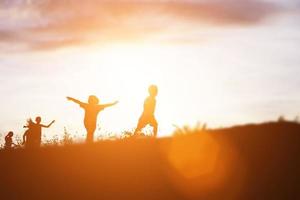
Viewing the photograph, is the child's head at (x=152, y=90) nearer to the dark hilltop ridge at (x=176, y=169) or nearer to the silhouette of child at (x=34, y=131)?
the dark hilltop ridge at (x=176, y=169)

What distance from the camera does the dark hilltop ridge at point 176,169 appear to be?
1556 centimetres

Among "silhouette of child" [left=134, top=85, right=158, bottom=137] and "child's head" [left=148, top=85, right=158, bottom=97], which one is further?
"silhouette of child" [left=134, top=85, right=158, bottom=137]

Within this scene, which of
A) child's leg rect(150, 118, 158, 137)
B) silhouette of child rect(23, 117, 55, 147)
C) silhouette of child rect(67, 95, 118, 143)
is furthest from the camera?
silhouette of child rect(23, 117, 55, 147)

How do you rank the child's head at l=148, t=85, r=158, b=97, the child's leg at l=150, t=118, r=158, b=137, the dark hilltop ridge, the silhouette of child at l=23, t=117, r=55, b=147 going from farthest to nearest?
the silhouette of child at l=23, t=117, r=55, b=147
the child's leg at l=150, t=118, r=158, b=137
the child's head at l=148, t=85, r=158, b=97
the dark hilltop ridge

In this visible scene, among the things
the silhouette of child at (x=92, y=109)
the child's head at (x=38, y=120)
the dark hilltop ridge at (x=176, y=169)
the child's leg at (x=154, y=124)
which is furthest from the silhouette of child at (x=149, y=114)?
the child's head at (x=38, y=120)

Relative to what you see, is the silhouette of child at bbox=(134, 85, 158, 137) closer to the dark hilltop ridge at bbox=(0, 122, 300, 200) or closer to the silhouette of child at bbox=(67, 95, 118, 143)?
the silhouette of child at bbox=(67, 95, 118, 143)

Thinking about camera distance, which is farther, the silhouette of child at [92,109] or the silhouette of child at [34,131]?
the silhouette of child at [34,131]

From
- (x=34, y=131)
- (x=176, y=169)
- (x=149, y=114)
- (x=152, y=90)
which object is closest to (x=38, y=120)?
(x=34, y=131)

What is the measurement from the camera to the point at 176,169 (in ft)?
53.6

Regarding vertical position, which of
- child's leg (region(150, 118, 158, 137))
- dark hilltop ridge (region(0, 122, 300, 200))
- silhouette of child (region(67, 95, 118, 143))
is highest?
silhouette of child (region(67, 95, 118, 143))

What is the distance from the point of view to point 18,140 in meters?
29.1

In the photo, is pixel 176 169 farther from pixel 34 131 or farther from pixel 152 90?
pixel 34 131

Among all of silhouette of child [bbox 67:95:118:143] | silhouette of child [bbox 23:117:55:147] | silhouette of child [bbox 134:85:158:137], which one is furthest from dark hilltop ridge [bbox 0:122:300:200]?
silhouette of child [bbox 23:117:55:147]

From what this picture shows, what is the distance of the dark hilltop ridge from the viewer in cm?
1556
